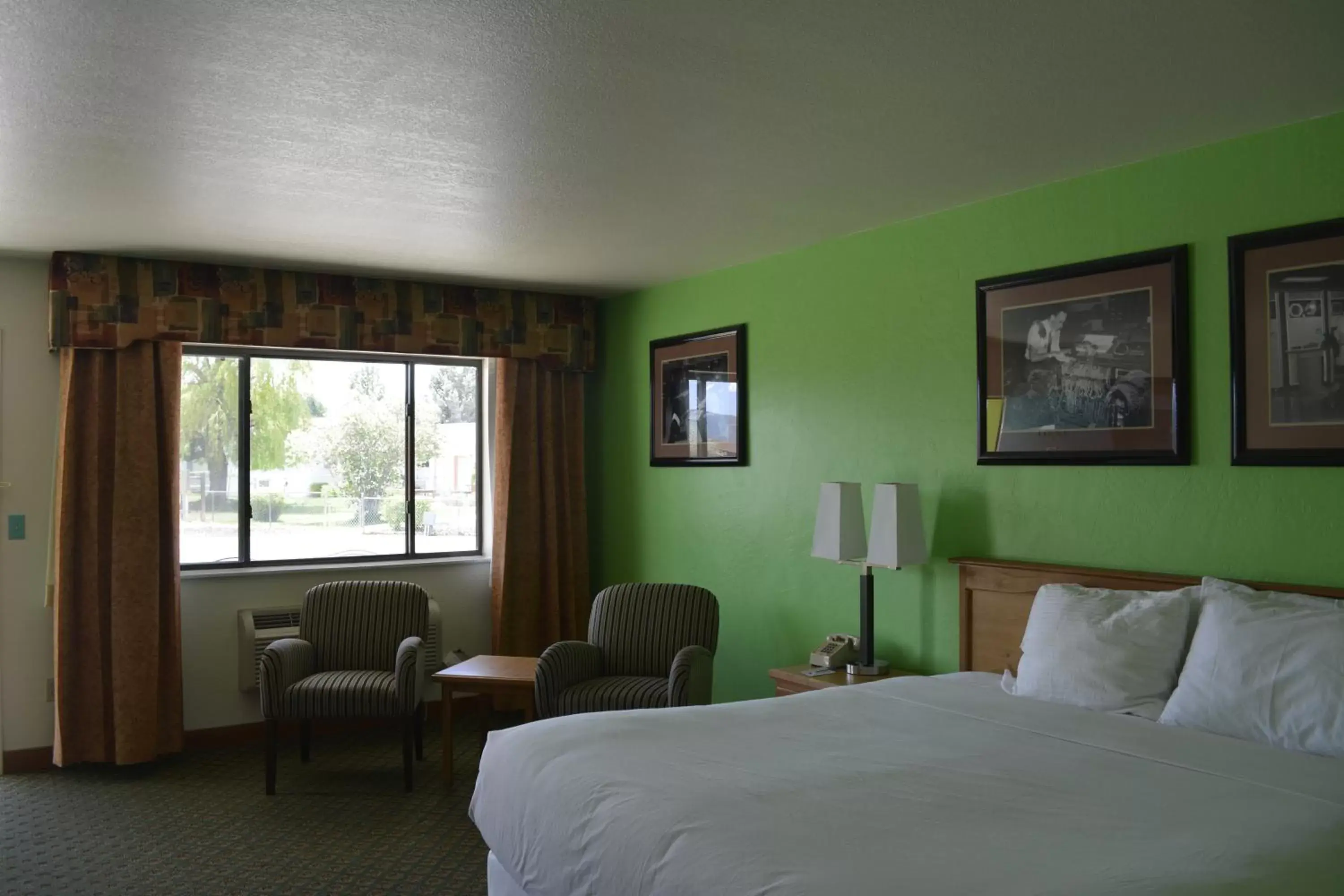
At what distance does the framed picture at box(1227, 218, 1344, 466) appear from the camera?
9.93 feet

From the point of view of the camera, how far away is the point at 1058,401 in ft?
12.5

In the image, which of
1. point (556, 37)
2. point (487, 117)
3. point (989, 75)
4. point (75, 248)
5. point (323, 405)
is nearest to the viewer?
point (556, 37)

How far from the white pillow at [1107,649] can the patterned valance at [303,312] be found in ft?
12.0

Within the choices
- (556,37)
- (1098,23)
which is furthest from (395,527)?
(1098,23)

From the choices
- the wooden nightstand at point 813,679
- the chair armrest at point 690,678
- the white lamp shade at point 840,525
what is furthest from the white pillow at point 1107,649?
the chair armrest at point 690,678

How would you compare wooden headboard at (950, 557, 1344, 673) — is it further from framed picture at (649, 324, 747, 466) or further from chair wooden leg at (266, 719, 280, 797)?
chair wooden leg at (266, 719, 280, 797)

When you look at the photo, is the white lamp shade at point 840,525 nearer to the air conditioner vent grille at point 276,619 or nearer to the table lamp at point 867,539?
the table lamp at point 867,539

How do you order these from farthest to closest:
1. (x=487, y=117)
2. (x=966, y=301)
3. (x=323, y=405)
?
(x=323, y=405) < (x=966, y=301) < (x=487, y=117)

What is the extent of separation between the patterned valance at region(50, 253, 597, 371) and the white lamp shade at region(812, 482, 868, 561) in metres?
2.43

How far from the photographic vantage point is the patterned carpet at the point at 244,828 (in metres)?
3.67

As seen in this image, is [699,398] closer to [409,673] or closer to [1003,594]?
[409,673]

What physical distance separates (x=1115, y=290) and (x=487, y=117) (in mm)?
2212

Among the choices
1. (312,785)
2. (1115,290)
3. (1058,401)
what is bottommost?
(312,785)

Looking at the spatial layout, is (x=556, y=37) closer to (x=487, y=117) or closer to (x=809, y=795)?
(x=487, y=117)
